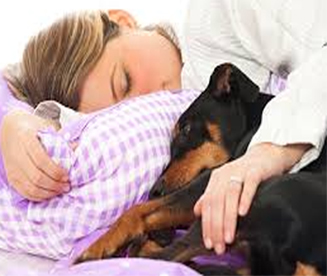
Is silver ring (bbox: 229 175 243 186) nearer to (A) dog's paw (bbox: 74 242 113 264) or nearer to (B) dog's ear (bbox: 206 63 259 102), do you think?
(A) dog's paw (bbox: 74 242 113 264)

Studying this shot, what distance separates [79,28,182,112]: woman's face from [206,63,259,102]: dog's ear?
0.57 ft

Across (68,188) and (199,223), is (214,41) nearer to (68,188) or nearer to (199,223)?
(68,188)

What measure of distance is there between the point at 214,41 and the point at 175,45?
0.14 m

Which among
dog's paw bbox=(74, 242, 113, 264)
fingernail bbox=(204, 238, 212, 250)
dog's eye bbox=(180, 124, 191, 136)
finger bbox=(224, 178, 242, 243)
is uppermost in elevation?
finger bbox=(224, 178, 242, 243)

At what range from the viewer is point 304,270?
3.36ft

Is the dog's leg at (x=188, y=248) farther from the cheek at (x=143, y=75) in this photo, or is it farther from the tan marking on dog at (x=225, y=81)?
the cheek at (x=143, y=75)

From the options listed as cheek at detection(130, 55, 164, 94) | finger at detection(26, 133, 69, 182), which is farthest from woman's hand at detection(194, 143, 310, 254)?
cheek at detection(130, 55, 164, 94)

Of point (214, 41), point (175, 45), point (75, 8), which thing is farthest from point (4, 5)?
point (214, 41)

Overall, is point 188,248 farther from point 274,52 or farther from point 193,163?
point 274,52

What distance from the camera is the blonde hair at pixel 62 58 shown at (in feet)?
5.37

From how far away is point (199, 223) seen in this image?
43.2 inches

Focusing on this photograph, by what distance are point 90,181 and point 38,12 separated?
0.93 meters

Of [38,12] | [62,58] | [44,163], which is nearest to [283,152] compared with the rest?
[44,163]

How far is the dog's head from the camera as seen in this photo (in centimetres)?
146
